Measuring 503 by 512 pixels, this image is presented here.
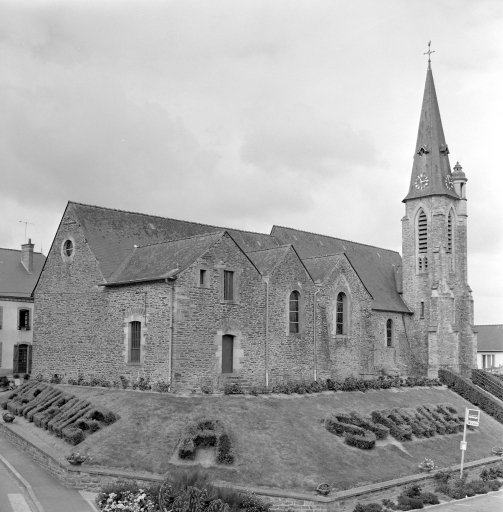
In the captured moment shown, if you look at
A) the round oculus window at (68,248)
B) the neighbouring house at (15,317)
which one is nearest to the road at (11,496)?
the round oculus window at (68,248)

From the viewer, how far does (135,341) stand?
3412 centimetres

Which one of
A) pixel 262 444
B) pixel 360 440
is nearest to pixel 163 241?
pixel 262 444

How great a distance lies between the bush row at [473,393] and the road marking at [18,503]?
34357 millimetres

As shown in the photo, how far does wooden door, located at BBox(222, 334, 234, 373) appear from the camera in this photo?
1352 inches

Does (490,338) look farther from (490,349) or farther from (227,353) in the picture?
(227,353)

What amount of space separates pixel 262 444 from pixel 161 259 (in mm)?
12069

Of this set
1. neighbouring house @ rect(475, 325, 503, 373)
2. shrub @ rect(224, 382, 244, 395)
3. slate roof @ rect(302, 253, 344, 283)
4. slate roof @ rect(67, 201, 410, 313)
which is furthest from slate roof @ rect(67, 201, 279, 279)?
neighbouring house @ rect(475, 325, 503, 373)

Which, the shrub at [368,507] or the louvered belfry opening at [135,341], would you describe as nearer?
the shrub at [368,507]

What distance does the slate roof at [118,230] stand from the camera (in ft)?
124

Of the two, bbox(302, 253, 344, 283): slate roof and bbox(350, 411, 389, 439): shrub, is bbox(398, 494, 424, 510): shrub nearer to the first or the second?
bbox(350, 411, 389, 439): shrub

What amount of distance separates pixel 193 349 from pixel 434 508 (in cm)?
1324

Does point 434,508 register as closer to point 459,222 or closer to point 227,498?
point 227,498

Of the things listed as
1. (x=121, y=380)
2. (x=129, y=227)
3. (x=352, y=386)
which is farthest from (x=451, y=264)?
(x=121, y=380)

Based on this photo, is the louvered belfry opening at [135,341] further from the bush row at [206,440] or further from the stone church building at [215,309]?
the bush row at [206,440]
